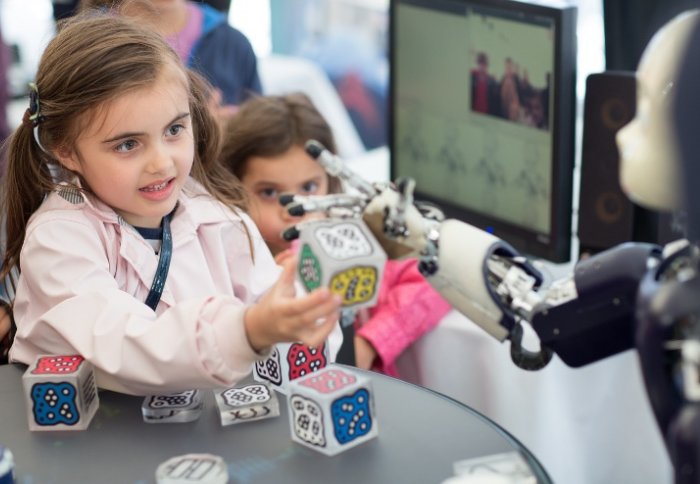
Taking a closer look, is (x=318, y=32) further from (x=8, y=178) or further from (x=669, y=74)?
(x=669, y=74)

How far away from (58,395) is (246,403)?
0.61 feet

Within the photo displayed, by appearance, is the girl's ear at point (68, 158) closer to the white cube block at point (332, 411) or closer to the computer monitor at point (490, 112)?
the white cube block at point (332, 411)

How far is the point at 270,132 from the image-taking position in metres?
1.85

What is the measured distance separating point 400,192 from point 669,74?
277mm

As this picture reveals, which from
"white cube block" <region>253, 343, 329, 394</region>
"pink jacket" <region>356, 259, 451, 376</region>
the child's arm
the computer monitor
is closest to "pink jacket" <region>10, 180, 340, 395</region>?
the child's arm

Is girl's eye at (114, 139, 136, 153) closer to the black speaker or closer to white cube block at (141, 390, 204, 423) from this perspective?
white cube block at (141, 390, 204, 423)

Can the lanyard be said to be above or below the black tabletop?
above

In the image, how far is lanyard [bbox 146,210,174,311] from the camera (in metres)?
1.26

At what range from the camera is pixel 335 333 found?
1412mm

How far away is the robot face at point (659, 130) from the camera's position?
2.87 feet

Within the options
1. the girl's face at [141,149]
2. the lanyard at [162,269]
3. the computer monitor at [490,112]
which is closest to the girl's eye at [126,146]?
the girl's face at [141,149]

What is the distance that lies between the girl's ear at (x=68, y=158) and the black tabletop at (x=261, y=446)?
30 cm

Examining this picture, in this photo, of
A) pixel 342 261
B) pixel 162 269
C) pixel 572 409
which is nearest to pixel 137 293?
pixel 162 269

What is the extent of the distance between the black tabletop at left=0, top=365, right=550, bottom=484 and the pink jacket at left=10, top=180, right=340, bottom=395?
0.18ft
